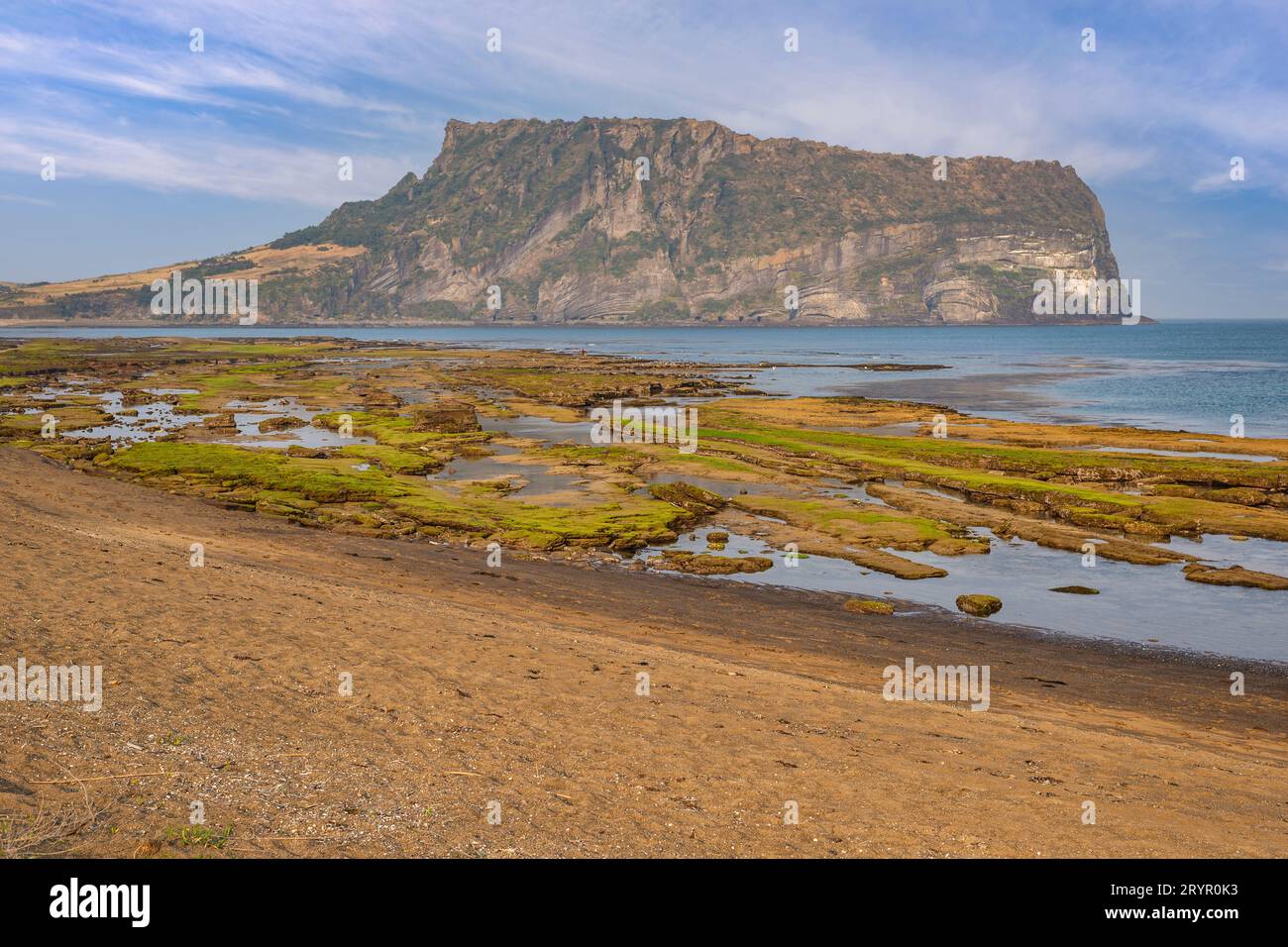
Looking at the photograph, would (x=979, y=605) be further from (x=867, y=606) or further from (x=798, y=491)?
(x=798, y=491)

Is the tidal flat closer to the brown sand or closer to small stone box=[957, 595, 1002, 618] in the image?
small stone box=[957, 595, 1002, 618]

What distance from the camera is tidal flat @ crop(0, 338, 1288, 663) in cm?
3225

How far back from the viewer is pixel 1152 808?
13.6 meters

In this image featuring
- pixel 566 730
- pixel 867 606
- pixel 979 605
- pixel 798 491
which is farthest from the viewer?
pixel 798 491

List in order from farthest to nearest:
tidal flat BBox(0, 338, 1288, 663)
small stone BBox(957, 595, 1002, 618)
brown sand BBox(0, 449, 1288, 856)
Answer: tidal flat BBox(0, 338, 1288, 663)
small stone BBox(957, 595, 1002, 618)
brown sand BBox(0, 449, 1288, 856)

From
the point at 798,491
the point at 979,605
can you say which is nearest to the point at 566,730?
the point at 979,605

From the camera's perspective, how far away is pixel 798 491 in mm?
47969

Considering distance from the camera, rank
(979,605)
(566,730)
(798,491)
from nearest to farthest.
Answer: (566,730) → (979,605) → (798,491)

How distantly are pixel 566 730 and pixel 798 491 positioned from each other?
34.5 m

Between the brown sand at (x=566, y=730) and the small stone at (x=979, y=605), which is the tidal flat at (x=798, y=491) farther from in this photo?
the brown sand at (x=566, y=730)

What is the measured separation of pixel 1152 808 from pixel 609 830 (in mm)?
8661

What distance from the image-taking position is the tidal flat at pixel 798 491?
3225cm

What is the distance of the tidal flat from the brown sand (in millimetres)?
6846

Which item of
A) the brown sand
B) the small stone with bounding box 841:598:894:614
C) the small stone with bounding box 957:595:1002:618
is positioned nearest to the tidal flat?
the small stone with bounding box 957:595:1002:618
